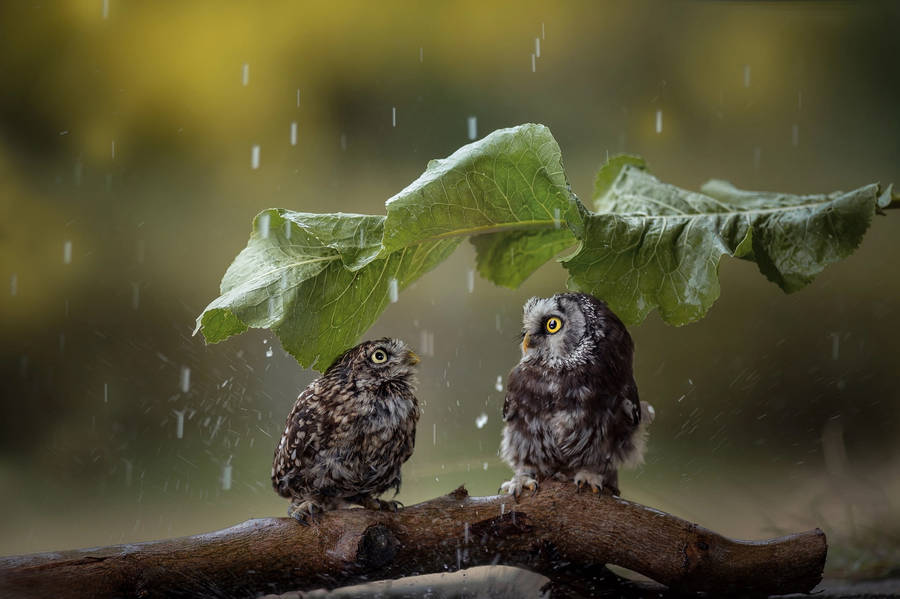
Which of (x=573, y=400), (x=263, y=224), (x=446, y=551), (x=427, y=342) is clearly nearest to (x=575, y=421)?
(x=573, y=400)

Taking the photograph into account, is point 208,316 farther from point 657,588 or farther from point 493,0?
point 493,0

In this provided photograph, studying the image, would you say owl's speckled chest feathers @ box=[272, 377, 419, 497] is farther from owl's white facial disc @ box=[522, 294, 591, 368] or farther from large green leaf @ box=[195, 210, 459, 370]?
owl's white facial disc @ box=[522, 294, 591, 368]

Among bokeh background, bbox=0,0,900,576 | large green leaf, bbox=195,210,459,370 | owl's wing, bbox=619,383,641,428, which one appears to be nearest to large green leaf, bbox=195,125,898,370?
large green leaf, bbox=195,210,459,370

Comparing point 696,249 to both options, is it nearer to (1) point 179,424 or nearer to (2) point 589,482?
(2) point 589,482

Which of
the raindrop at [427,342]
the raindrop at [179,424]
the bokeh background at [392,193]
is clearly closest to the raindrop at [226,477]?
the bokeh background at [392,193]

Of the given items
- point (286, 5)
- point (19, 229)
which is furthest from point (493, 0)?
point (19, 229)
